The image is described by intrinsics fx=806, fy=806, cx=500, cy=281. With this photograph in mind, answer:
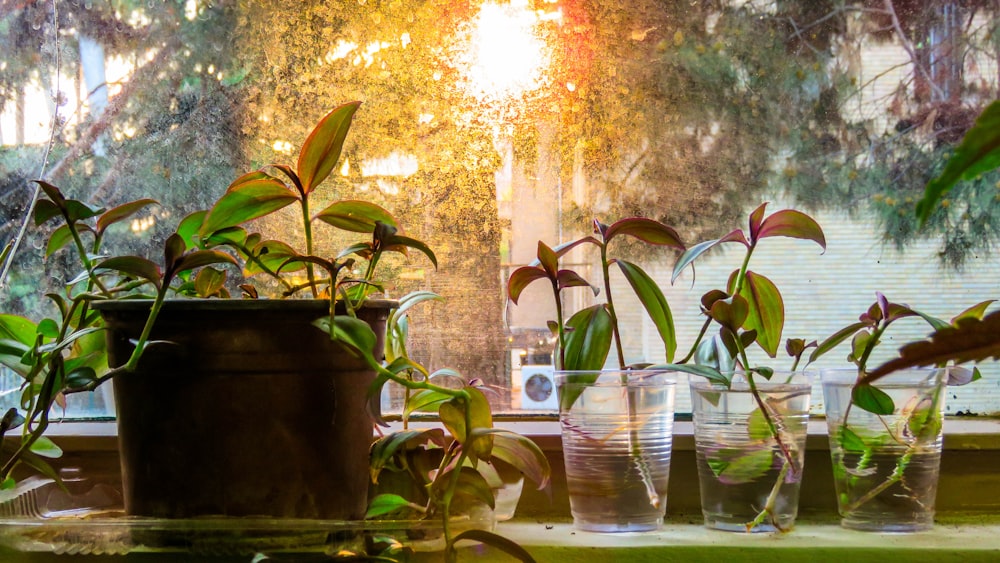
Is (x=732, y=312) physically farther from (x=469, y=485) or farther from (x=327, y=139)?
(x=327, y=139)

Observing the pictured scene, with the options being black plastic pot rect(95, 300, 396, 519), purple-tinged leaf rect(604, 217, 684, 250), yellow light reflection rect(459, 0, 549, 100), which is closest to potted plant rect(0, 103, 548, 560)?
black plastic pot rect(95, 300, 396, 519)

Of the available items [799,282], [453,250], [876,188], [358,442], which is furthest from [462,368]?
[876,188]

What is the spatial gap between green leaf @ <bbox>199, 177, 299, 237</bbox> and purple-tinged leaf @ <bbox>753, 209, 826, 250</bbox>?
1.56 feet

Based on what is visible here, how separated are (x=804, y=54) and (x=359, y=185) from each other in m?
0.58

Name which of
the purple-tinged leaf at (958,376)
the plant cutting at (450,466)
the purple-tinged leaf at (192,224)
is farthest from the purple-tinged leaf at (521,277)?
the purple-tinged leaf at (958,376)

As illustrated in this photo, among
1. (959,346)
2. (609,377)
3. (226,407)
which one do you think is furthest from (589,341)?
(959,346)

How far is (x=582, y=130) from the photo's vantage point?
1.01 meters

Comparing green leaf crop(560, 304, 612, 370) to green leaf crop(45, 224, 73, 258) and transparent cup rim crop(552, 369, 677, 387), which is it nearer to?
transparent cup rim crop(552, 369, 677, 387)

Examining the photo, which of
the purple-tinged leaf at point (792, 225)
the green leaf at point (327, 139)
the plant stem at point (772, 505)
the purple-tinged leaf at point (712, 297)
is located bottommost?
the plant stem at point (772, 505)

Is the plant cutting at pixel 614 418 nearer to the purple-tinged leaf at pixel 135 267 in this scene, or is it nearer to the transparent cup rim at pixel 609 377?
the transparent cup rim at pixel 609 377

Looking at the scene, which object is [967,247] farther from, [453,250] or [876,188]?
[453,250]

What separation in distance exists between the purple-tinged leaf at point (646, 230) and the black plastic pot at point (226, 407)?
30 cm

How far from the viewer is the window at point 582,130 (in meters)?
0.99

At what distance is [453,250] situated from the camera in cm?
102
